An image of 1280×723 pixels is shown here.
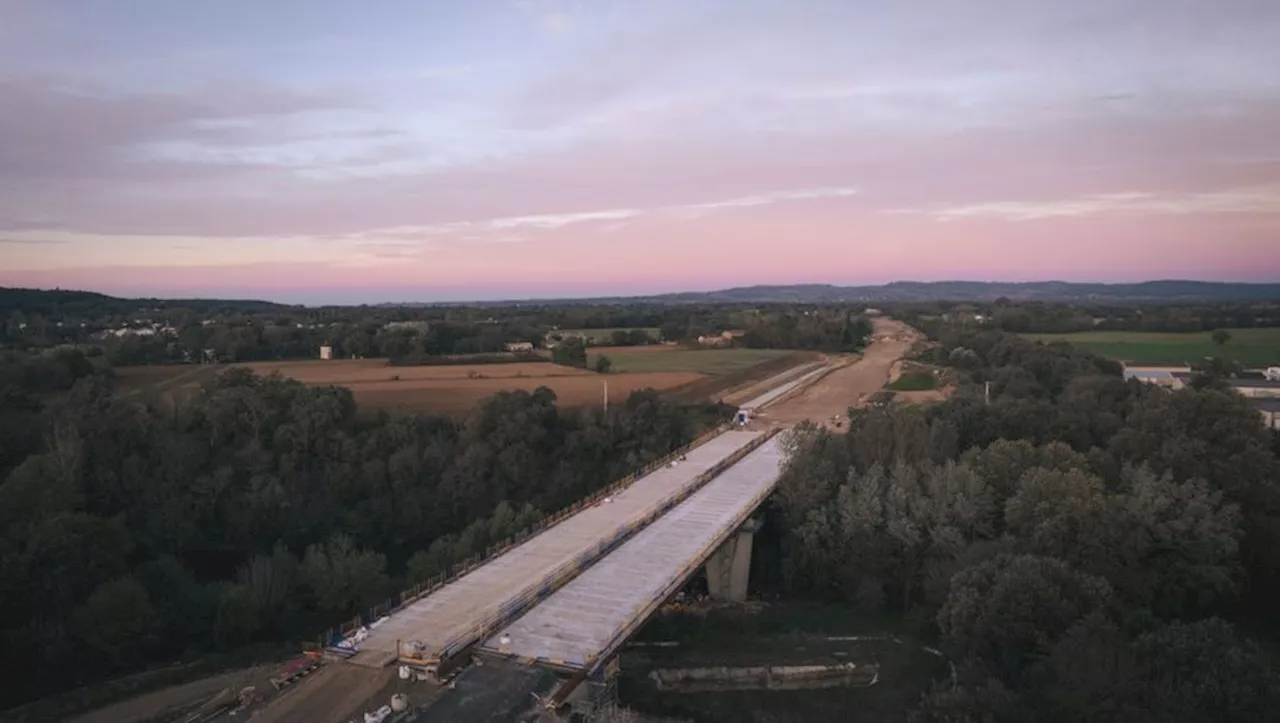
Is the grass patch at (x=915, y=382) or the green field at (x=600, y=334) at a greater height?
the green field at (x=600, y=334)

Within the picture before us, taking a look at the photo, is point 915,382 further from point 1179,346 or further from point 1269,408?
point 1179,346

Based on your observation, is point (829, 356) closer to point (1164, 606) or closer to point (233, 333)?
point (233, 333)

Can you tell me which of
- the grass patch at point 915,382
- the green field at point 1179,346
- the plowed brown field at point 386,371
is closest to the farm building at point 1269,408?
the green field at point 1179,346

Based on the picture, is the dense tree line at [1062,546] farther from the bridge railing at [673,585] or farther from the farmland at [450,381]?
the farmland at [450,381]

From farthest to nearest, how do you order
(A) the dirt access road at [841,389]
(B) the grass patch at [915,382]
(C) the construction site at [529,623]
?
(B) the grass patch at [915,382] → (A) the dirt access road at [841,389] → (C) the construction site at [529,623]

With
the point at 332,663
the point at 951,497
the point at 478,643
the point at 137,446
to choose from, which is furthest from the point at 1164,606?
the point at 137,446

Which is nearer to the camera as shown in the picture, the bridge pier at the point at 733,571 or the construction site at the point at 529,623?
the construction site at the point at 529,623

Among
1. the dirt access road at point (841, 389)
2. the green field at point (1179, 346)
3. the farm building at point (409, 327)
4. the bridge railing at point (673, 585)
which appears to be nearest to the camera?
the bridge railing at point (673, 585)
